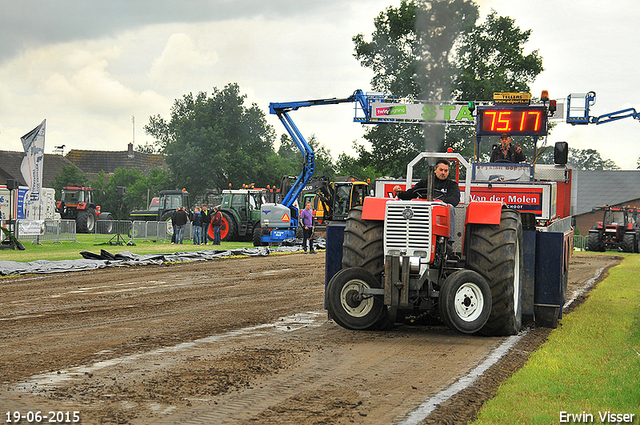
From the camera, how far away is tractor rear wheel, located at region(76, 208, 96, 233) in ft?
150

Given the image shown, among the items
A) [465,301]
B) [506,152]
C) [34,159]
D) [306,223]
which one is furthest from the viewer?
[306,223]

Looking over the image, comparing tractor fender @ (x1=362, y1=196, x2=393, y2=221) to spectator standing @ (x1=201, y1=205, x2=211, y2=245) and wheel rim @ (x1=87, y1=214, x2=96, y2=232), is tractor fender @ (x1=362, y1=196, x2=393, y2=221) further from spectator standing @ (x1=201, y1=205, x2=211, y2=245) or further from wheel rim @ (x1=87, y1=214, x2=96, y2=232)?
wheel rim @ (x1=87, y1=214, x2=96, y2=232)

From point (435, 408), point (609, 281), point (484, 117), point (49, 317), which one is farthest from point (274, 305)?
point (609, 281)

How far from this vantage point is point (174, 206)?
42094 mm

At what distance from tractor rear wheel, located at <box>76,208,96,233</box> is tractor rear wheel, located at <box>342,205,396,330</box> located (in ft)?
130

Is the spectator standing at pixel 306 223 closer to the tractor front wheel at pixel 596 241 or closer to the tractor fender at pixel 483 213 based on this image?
the tractor front wheel at pixel 596 241

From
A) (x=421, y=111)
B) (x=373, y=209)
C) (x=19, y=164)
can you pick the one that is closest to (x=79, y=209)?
(x=421, y=111)

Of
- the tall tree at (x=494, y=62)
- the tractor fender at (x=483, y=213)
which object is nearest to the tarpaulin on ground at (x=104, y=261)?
the tractor fender at (x=483, y=213)

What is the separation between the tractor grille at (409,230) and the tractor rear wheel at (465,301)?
1.41ft

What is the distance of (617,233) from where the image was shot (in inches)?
1566

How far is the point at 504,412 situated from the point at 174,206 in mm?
38083

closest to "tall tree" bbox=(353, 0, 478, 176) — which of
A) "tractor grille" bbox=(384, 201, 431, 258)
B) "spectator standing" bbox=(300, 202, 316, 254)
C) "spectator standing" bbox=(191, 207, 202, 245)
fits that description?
"spectator standing" bbox=(300, 202, 316, 254)

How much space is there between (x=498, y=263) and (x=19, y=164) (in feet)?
244

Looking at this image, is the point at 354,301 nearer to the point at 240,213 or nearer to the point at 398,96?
the point at 240,213
